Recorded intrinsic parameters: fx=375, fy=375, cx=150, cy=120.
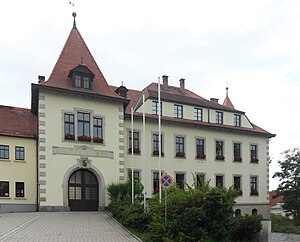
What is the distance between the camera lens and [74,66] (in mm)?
28578

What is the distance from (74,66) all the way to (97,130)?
17.4ft

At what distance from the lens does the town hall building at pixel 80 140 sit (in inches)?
1011

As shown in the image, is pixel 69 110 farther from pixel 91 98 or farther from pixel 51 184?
pixel 51 184

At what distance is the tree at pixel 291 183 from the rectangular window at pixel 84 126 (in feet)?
67.5

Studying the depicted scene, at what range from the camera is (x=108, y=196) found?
26.9 m

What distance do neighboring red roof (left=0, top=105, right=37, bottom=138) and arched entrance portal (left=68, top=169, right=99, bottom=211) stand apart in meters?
4.39

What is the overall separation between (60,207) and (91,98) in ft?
26.1

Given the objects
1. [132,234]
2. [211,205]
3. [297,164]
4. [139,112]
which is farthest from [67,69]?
[297,164]

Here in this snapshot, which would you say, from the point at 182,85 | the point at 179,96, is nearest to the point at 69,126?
the point at 179,96

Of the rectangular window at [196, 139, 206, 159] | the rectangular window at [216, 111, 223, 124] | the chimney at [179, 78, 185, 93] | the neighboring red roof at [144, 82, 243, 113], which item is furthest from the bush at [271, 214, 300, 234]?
the chimney at [179, 78, 185, 93]

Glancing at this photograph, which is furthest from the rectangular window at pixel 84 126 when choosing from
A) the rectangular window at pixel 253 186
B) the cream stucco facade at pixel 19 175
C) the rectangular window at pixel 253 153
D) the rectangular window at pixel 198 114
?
the rectangular window at pixel 253 186

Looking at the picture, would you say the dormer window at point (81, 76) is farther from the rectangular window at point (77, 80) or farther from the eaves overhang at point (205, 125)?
the eaves overhang at point (205, 125)

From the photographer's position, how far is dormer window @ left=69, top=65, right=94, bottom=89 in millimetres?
27031

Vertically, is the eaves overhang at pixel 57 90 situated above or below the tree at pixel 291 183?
above
